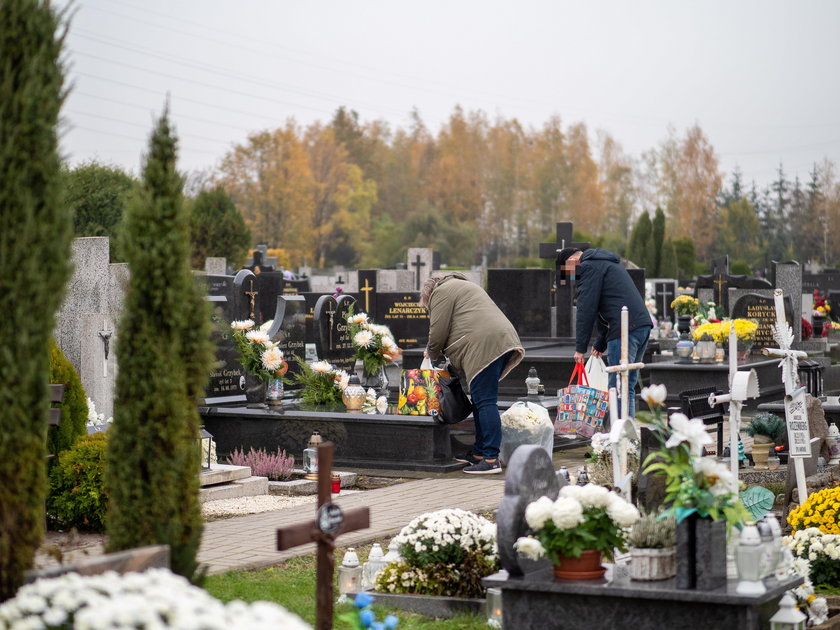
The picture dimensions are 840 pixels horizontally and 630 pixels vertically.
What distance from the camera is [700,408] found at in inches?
417

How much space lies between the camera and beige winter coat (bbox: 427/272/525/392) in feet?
33.8

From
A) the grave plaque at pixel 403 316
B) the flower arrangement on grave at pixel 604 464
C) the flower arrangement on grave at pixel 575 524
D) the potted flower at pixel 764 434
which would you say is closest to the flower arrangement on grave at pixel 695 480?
the flower arrangement on grave at pixel 575 524

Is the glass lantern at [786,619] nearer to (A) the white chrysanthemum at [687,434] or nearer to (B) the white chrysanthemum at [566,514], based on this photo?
(A) the white chrysanthemum at [687,434]

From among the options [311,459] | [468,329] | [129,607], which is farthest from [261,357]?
[129,607]

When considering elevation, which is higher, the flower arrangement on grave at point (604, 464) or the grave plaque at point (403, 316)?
the grave plaque at point (403, 316)

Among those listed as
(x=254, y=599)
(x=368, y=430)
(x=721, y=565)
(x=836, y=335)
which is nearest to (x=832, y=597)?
(x=721, y=565)

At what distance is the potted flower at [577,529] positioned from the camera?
5141 mm

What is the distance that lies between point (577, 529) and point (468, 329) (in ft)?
17.3

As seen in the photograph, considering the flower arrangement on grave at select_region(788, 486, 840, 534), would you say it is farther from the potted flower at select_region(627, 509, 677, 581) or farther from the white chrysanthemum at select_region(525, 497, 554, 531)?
the white chrysanthemum at select_region(525, 497, 554, 531)

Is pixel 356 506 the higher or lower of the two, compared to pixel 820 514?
lower

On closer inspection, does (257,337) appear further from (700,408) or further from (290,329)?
(700,408)

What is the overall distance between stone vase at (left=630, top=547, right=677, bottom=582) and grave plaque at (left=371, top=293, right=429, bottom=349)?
17555 mm

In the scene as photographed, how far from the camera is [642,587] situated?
4996 millimetres

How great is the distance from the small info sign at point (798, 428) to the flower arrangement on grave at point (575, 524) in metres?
2.92
